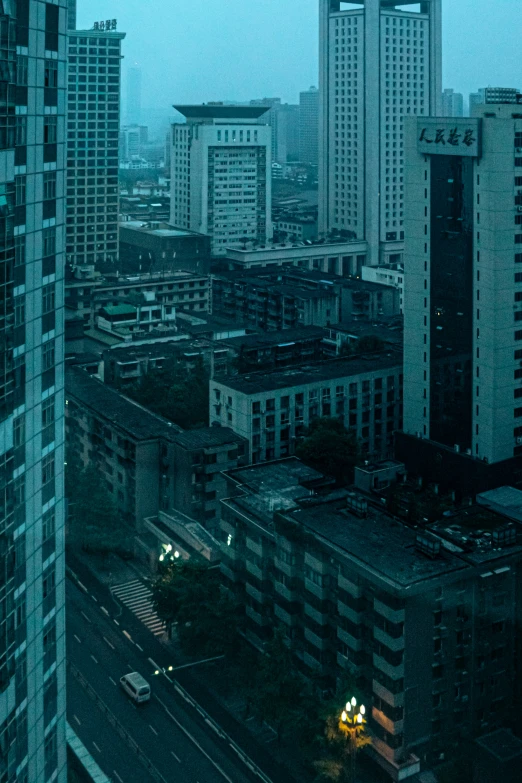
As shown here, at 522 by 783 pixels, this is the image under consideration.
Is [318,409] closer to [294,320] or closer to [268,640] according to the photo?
[268,640]

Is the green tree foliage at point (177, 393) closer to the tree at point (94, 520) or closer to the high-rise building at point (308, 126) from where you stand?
the tree at point (94, 520)

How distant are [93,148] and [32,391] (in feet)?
79.9

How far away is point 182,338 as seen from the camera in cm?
1909

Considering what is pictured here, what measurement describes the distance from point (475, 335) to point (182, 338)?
7188 millimetres

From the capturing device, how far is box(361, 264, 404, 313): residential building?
25141 millimetres

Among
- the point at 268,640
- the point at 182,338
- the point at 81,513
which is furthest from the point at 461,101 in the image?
the point at 268,640

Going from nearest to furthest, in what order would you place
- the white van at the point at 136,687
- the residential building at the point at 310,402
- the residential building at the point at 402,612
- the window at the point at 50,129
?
1. the window at the point at 50,129
2. the residential building at the point at 402,612
3. the white van at the point at 136,687
4. the residential building at the point at 310,402

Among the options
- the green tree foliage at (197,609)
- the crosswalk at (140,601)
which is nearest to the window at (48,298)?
the green tree foliage at (197,609)

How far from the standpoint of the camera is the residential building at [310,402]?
1347 cm

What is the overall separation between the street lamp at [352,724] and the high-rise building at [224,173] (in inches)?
947

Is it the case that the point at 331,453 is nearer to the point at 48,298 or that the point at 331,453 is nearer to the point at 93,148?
the point at 48,298

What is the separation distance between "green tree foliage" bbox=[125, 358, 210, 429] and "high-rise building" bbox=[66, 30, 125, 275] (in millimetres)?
11993

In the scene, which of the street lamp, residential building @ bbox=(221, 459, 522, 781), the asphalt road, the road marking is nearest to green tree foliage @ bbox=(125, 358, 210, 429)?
the asphalt road

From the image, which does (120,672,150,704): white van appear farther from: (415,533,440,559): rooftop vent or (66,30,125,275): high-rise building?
(66,30,125,275): high-rise building
